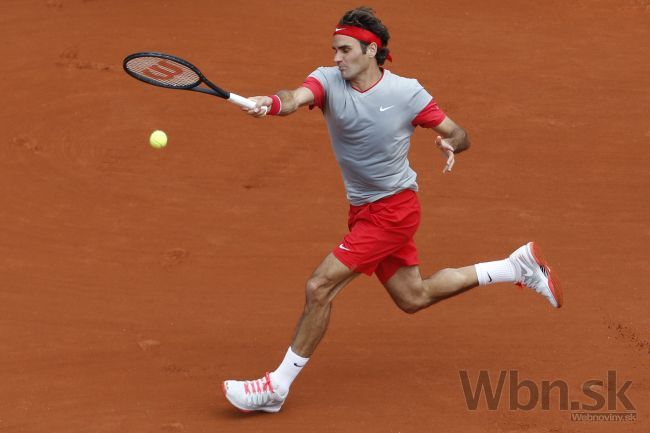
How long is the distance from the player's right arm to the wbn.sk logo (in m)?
1.97

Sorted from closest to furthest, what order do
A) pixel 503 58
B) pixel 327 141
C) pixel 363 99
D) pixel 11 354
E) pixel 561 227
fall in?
pixel 363 99 < pixel 11 354 < pixel 561 227 < pixel 327 141 < pixel 503 58


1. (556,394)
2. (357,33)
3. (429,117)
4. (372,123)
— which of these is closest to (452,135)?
(429,117)

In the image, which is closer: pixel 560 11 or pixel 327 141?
pixel 327 141

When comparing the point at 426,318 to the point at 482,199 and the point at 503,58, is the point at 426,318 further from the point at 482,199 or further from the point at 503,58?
the point at 503,58

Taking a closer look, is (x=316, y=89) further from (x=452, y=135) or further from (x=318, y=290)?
(x=318, y=290)

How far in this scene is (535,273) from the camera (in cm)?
828

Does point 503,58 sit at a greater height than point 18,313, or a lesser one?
greater

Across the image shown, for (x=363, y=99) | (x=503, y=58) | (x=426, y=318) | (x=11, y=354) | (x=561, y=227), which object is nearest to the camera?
(x=363, y=99)

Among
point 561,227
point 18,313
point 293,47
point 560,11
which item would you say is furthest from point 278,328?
point 560,11

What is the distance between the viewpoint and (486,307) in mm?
8898

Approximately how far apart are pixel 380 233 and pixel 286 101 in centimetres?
96

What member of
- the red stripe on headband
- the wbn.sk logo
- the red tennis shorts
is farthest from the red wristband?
the wbn.sk logo

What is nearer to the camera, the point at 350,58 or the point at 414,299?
the point at 350,58

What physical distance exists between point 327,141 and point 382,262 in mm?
2961
